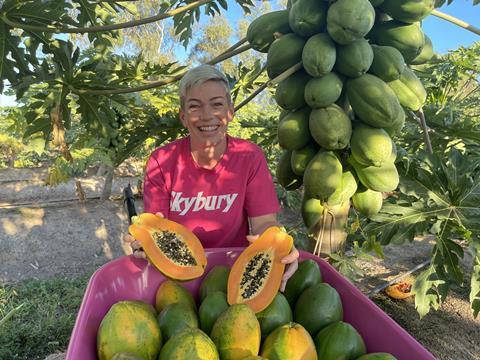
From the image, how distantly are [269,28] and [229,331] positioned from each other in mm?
1095

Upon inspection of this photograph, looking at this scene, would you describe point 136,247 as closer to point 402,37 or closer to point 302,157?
point 302,157

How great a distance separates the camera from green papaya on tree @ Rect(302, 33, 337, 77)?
1357mm

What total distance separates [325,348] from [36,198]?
9358 millimetres

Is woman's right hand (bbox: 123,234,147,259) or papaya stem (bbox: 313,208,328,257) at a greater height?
woman's right hand (bbox: 123,234,147,259)

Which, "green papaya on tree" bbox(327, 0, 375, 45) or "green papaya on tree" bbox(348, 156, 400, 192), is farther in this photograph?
"green papaya on tree" bbox(348, 156, 400, 192)

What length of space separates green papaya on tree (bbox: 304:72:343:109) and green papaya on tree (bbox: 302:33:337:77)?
0.08 feet

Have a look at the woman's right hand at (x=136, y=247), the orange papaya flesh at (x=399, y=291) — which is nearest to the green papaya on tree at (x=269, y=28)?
the woman's right hand at (x=136, y=247)

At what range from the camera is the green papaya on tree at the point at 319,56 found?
4.45 feet

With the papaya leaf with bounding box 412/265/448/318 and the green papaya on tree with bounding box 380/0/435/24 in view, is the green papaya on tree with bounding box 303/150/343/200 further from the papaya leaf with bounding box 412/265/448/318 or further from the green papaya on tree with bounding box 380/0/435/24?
the papaya leaf with bounding box 412/265/448/318

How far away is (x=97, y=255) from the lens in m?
5.55

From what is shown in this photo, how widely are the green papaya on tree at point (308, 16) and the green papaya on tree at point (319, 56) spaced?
48 mm

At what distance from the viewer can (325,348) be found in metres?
0.97

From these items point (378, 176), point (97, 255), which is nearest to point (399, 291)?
point (378, 176)

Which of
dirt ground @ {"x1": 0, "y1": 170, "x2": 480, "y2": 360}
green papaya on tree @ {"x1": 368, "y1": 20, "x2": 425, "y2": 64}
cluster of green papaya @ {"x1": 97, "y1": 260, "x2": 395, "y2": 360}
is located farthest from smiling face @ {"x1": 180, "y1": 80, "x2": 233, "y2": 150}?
dirt ground @ {"x1": 0, "y1": 170, "x2": 480, "y2": 360}
